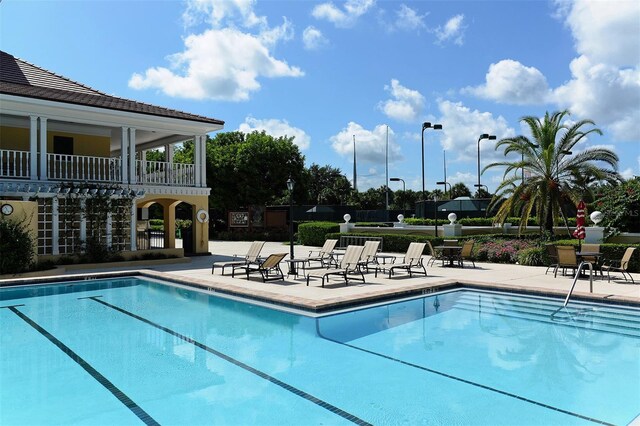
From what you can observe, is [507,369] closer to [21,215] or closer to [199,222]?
[21,215]

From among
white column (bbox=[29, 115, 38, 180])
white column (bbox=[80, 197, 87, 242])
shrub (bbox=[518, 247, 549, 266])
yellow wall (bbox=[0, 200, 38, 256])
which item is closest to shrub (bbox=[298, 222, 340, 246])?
shrub (bbox=[518, 247, 549, 266])

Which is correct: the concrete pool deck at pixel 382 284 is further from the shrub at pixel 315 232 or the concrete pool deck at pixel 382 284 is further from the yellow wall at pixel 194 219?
the shrub at pixel 315 232

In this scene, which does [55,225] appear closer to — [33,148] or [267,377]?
[33,148]

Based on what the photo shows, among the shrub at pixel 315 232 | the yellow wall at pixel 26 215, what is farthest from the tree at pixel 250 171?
the yellow wall at pixel 26 215

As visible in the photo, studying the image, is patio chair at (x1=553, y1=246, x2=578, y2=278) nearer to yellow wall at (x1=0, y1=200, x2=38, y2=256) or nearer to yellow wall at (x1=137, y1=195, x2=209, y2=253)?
yellow wall at (x1=137, y1=195, x2=209, y2=253)

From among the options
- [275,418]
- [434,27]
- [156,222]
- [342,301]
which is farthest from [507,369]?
[156,222]

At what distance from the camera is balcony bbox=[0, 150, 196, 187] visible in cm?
1830

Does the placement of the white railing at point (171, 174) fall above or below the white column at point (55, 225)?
above

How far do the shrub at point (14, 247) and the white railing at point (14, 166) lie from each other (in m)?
3.47

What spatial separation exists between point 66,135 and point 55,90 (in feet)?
7.74

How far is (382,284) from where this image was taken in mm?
12672

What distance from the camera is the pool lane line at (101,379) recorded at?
5.11 m

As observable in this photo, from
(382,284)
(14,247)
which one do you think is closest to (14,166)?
(14,247)

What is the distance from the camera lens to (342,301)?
33.0 feet
